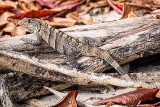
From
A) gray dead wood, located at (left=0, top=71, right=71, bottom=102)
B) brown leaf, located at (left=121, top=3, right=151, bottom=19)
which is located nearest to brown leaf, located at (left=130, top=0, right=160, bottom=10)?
brown leaf, located at (left=121, top=3, right=151, bottom=19)

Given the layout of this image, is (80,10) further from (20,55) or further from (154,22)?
(20,55)

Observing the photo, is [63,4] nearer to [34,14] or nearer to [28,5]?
[28,5]

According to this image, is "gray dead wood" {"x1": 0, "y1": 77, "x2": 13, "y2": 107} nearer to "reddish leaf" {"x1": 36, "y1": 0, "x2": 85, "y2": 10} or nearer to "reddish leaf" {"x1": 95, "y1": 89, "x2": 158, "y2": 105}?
"reddish leaf" {"x1": 95, "y1": 89, "x2": 158, "y2": 105}

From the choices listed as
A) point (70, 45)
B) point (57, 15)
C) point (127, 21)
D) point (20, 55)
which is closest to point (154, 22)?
point (127, 21)

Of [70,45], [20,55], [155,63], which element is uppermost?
[20,55]

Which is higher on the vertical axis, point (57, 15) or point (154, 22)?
point (154, 22)

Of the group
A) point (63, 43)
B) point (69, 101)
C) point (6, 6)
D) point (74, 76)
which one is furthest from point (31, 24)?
point (69, 101)

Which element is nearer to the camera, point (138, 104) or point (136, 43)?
→ point (138, 104)
